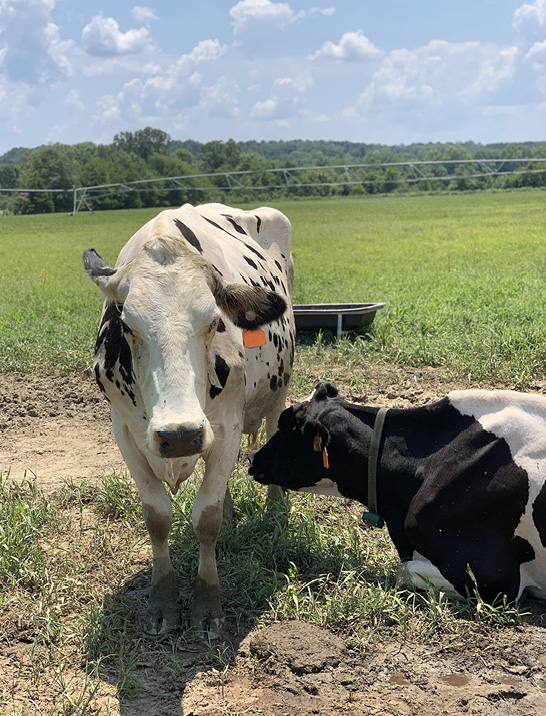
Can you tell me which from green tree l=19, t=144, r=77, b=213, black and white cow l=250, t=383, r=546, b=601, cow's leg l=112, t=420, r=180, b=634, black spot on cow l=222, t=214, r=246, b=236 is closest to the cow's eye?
cow's leg l=112, t=420, r=180, b=634

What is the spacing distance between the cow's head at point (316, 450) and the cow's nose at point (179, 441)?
4.60 ft

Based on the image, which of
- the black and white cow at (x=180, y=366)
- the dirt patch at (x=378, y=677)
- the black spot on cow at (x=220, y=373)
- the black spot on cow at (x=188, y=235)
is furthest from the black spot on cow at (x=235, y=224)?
the dirt patch at (x=378, y=677)

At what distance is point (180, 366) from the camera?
10.6ft

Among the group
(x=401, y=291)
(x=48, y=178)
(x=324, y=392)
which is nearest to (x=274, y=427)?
(x=324, y=392)

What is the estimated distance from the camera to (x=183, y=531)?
482cm

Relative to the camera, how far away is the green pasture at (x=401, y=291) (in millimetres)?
8305

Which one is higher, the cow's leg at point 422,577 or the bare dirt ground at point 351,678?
the cow's leg at point 422,577

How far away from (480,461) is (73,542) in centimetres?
→ 244

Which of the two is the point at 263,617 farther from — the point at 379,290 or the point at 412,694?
the point at 379,290

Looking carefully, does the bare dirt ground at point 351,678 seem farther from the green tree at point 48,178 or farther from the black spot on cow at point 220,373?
the green tree at point 48,178

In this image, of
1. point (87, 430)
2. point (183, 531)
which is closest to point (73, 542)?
point (183, 531)

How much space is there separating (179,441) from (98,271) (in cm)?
115

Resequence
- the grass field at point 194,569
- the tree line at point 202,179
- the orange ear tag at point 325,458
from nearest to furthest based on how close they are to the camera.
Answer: the grass field at point 194,569
the orange ear tag at point 325,458
the tree line at point 202,179

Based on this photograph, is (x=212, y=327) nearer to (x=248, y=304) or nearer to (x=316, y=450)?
(x=248, y=304)
